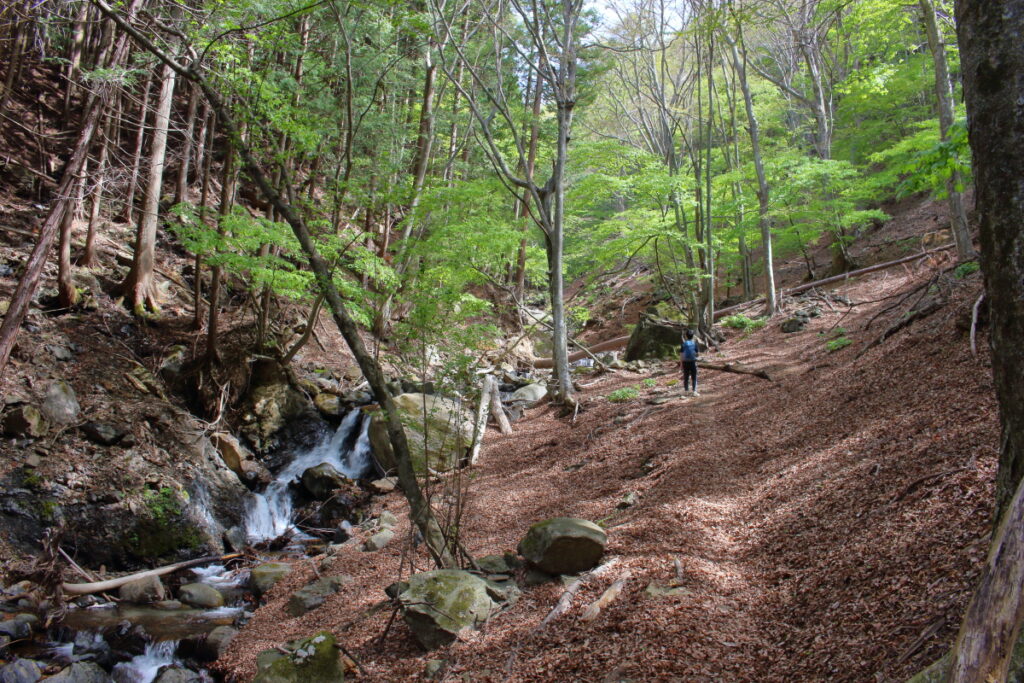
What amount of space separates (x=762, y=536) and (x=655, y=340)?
455 inches

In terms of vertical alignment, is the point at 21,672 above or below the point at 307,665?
below

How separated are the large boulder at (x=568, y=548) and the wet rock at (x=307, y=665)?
6.13ft

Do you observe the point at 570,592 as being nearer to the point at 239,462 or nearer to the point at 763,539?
the point at 763,539

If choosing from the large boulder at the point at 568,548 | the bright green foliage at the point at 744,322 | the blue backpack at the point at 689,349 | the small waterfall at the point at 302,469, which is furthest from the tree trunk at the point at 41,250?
the bright green foliage at the point at 744,322

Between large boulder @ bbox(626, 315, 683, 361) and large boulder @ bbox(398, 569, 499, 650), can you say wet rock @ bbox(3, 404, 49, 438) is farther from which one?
large boulder @ bbox(626, 315, 683, 361)

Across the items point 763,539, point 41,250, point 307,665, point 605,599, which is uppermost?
point 41,250

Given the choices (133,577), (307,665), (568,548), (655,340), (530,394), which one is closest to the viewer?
(307,665)

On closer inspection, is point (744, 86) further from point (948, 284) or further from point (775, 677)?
point (775, 677)

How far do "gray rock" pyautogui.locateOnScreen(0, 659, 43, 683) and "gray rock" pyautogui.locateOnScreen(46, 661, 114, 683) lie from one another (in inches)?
7.3

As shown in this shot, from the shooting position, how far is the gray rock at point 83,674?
4.95m

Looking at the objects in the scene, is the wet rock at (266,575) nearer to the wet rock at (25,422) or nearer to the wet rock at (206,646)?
the wet rock at (206,646)

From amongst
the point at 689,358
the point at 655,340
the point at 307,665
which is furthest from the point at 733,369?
the point at 307,665

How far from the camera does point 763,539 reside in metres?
4.73

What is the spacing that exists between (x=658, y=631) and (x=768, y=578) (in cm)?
103
